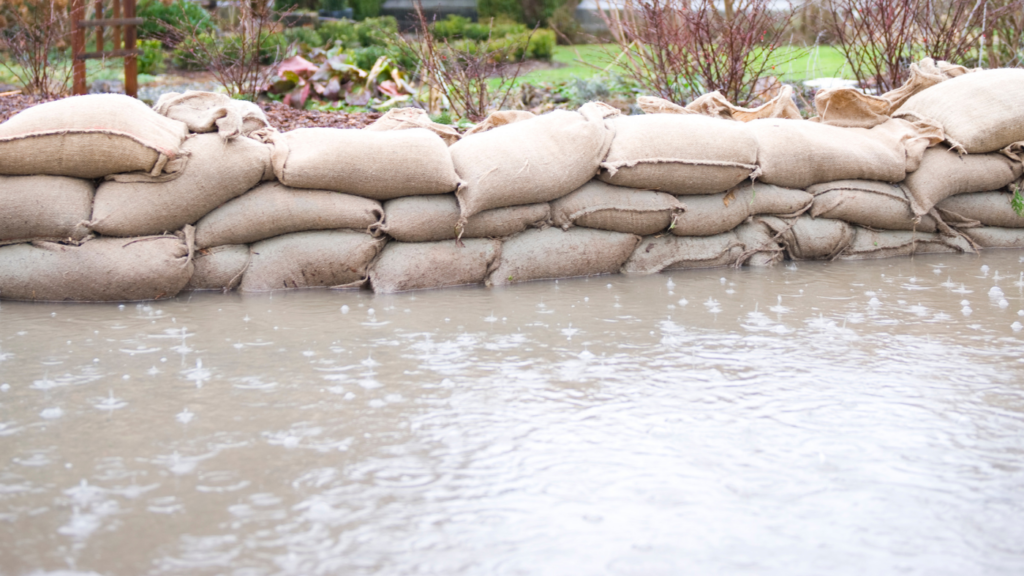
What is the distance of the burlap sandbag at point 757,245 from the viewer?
13.5 feet

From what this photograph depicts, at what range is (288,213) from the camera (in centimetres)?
355

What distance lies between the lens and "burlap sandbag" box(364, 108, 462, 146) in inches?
158

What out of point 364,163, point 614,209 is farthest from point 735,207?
point 364,163

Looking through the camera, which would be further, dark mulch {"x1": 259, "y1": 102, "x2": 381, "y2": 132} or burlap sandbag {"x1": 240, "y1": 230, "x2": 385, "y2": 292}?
dark mulch {"x1": 259, "y1": 102, "x2": 381, "y2": 132}

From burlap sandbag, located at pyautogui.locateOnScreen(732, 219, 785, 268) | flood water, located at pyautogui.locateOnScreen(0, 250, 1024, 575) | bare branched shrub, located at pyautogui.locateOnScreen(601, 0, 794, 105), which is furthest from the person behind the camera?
bare branched shrub, located at pyautogui.locateOnScreen(601, 0, 794, 105)

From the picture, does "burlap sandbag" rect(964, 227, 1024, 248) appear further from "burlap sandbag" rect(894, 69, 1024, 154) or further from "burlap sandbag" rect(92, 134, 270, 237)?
"burlap sandbag" rect(92, 134, 270, 237)

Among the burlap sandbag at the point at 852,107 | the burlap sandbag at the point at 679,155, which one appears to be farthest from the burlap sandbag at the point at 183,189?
the burlap sandbag at the point at 852,107

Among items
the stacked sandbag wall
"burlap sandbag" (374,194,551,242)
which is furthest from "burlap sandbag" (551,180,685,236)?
"burlap sandbag" (374,194,551,242)

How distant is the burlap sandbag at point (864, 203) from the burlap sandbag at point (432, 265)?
5.28 ft

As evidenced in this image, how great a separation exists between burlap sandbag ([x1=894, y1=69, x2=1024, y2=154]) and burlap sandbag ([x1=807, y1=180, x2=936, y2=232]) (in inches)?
15.3

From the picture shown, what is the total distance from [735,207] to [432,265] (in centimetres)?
147

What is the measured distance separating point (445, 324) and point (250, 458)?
1.22 meters

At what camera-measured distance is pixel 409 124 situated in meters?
4.00

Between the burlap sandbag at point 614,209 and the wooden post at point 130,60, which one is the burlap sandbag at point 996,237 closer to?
the burlap sandbag at point 614,209
